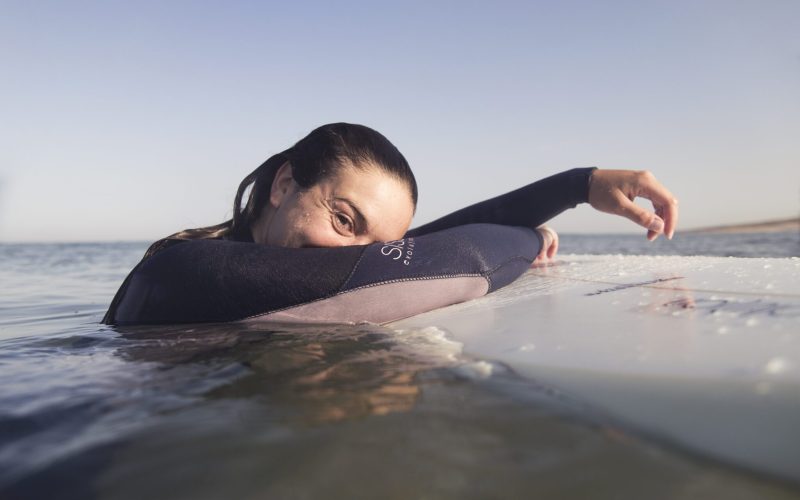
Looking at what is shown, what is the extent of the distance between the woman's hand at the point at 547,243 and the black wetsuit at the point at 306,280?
79cm

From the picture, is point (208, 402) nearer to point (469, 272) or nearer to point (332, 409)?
point (332, 409)

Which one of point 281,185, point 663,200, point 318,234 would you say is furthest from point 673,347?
point 281,185

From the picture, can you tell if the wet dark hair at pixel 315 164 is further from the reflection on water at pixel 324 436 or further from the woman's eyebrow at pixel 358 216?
the reflection on water at pixel 324 436

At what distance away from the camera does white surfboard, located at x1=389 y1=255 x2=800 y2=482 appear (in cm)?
76

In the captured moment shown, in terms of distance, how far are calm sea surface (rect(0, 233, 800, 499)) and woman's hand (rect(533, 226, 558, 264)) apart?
141cm

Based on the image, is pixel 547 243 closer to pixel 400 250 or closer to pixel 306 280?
pixel 400 250

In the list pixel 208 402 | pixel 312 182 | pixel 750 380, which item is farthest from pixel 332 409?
pixel 312 182

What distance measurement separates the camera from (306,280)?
1677 millimetres

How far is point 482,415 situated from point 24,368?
1342 millimetres

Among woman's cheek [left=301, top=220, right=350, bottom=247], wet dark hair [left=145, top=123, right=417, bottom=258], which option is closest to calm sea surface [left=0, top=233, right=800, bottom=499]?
woman's cheek [left=301, top=220, right=350, bottom=247]

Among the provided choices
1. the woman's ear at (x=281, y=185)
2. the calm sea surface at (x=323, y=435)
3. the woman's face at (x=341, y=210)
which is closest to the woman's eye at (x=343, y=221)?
the woman's face at (x=341, y=210)

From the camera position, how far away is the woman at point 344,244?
169 centimetres

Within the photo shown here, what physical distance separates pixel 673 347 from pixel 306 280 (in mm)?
1063

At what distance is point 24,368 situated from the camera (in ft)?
4.82
